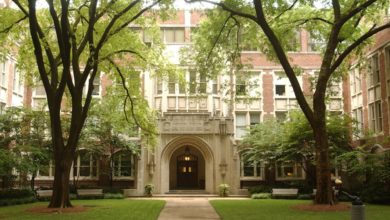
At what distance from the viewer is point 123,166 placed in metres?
32.3

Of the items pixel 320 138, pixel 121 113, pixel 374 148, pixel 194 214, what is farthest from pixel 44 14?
pixel 374 148

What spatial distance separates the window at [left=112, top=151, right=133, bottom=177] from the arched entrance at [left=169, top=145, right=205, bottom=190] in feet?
12.5

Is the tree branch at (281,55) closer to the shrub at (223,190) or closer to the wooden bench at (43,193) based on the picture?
the shrub at (223,190)

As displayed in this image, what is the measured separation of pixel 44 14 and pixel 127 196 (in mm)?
13053

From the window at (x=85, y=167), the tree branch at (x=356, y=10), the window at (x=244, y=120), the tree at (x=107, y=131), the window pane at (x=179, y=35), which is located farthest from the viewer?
the window pane at (x=179, y=35)

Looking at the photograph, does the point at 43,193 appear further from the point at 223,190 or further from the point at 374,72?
the point at 374,72

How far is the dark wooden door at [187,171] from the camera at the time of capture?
3534cm

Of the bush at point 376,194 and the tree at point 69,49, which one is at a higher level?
the tree at point 69,49

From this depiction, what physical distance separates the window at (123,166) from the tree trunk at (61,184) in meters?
12.5

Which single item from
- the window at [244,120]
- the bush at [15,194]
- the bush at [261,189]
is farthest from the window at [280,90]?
the bush at [15,194]

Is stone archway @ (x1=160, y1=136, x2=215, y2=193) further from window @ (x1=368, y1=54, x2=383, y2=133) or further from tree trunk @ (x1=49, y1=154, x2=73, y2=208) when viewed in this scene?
tree trunk @ (x1=49, y1=154, x2=73, y2=208)

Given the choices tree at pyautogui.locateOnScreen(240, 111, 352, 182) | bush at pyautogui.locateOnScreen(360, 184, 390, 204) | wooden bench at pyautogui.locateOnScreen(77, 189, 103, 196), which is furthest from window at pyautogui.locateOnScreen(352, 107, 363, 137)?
wooden bench at pyautogui.locateOnScreen(77, 189, 103, 196)

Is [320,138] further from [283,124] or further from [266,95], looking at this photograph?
[266,95]

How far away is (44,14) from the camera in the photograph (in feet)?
74.9
